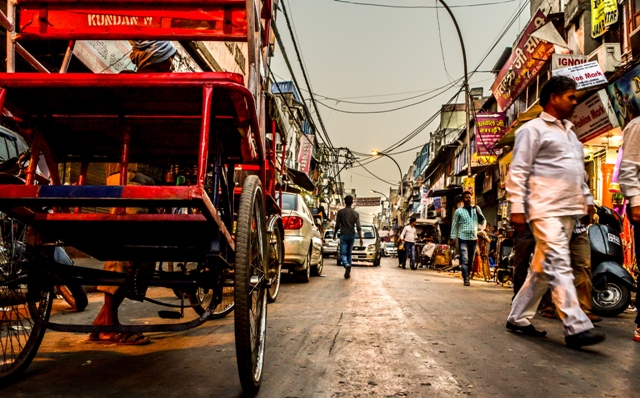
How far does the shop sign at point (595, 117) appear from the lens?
455 inches

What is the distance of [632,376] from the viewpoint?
2943mm

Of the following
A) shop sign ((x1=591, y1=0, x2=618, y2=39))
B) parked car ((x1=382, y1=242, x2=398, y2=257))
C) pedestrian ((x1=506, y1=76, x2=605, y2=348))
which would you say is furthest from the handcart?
parked car ((x1=382, y1=242, x2=398, y2=257))

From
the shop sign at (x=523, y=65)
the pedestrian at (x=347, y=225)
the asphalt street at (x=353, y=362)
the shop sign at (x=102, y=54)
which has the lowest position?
the asphalt street at (x=353, y=362)

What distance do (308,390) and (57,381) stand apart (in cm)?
133

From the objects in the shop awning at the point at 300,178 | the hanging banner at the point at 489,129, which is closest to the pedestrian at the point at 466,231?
the hanging banner at the point at 489,129

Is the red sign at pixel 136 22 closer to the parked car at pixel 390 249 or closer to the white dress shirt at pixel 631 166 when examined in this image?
the white dress shirt at pixel 631 166

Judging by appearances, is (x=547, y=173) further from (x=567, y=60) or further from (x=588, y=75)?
(x=567, y=60)

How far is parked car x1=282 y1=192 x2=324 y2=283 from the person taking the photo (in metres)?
8.64

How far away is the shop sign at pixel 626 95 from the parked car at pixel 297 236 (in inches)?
275

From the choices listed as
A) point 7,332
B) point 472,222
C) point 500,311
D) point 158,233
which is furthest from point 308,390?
point 472,222

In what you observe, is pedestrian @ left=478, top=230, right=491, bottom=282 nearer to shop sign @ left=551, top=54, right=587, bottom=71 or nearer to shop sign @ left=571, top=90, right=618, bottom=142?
shop sign @ left=571, top=90, right=618, bottom=142

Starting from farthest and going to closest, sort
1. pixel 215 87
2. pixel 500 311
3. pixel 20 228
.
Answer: pixel 500 311 < pixel 20 228 < pixel 215 87

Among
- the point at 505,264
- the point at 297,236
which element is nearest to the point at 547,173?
the point at 297,236

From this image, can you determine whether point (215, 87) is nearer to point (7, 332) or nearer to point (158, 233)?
point (158, 233)
